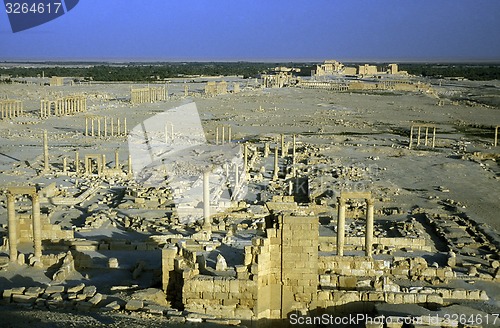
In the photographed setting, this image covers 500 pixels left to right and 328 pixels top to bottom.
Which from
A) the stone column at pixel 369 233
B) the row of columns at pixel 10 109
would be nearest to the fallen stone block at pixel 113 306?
the stone column at pixel 369 233

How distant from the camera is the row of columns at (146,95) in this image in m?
60.7

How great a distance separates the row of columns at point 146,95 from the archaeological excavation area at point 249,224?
13.4 metres

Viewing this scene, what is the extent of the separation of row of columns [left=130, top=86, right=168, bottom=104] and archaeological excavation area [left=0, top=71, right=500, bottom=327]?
44.0 ft

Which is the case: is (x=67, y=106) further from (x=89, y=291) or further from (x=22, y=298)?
(x=89, y=291)

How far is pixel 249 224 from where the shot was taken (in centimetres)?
1803

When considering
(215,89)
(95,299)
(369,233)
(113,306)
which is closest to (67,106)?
(215,89)

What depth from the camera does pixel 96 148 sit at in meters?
34.1

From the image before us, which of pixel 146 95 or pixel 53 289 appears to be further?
pixel 146 95

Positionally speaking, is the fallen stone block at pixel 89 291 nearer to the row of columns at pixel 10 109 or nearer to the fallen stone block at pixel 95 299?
the fallen stone block at pixel 95 299

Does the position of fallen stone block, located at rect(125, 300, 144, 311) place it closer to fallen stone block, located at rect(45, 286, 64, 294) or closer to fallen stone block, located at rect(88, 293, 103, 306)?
fallen stone block, located at rect(88, 293, 103, 306)

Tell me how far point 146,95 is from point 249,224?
48134 millimetres

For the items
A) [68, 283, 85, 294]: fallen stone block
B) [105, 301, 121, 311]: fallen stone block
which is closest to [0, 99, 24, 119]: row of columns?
[68, 283, 85, 294]: fallen stone block

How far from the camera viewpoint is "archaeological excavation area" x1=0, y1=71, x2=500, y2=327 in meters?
10.5

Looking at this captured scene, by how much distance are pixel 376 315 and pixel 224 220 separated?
8917mm
